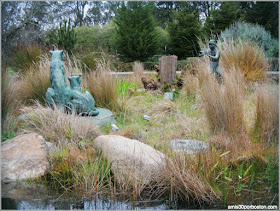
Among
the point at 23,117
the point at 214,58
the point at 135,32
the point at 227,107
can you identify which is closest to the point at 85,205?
the point at 227,107

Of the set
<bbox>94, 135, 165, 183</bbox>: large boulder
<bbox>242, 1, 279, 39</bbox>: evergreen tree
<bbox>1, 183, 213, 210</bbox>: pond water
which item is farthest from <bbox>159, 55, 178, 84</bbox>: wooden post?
<bbox>1, 183, 213, 210</bbox>: pond water

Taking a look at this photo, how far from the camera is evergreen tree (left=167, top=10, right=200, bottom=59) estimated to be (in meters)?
16.1

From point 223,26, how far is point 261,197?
1441cm

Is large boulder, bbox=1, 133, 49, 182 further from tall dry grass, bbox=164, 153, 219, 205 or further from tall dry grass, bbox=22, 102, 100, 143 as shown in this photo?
tall dry grass, bbox=164, 153, 219, 205

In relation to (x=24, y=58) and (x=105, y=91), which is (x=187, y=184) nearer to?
(x=105, y=91)

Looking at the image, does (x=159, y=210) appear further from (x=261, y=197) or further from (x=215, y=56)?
(x=215, y=56)

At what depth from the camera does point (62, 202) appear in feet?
8.32

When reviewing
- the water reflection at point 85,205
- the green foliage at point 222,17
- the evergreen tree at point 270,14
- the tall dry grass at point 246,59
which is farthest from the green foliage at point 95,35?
the water reflection at point 85,205

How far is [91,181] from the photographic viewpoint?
9.24 feet

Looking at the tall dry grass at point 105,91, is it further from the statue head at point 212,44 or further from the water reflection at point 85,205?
the water reflection at point 85,205

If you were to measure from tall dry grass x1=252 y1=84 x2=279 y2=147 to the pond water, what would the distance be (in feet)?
3.25

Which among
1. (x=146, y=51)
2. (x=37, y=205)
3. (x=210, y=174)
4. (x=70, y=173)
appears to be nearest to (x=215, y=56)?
(x=210, y=174)

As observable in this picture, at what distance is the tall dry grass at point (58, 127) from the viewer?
12.5 ft

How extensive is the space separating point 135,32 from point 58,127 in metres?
12.1
